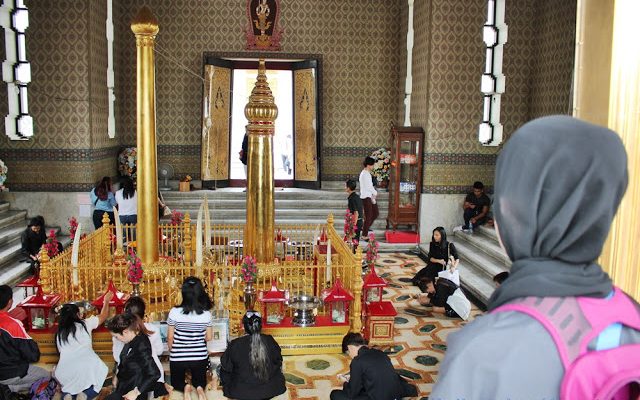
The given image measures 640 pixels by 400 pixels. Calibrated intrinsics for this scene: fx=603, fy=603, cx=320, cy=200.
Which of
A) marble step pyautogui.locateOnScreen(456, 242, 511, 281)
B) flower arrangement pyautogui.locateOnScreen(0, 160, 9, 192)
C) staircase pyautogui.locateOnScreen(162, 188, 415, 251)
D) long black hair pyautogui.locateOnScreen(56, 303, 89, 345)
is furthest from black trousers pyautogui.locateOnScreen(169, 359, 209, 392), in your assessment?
flower arrangement pyautogui.locateOnScreen(0, 160, 9, 192)

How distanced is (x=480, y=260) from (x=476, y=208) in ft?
5.58

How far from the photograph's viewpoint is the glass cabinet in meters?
11.0

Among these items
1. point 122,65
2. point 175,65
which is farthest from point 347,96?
point 122,65

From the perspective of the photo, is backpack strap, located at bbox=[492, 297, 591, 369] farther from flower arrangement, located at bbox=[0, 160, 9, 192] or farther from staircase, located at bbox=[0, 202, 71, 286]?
flower arrangement, located at bbox=[0, 160, 9, 192]

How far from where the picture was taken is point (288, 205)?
12.1 metres

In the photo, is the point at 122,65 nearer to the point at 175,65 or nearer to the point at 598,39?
the point at 175,65

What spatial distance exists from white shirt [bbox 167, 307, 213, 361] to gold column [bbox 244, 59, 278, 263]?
5.30 ft

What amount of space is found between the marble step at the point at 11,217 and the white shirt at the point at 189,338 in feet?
19.9

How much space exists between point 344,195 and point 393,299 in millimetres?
4773

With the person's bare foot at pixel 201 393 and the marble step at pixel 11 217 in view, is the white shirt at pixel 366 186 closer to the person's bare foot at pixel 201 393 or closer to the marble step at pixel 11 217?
the marble step at pixel 11 217

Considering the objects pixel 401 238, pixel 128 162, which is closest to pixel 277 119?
pixel 128 162

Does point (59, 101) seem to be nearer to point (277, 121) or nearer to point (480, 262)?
point (277, 121)

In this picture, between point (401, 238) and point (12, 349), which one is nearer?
point (12, 349)

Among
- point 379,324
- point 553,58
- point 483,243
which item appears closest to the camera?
point 379,324
